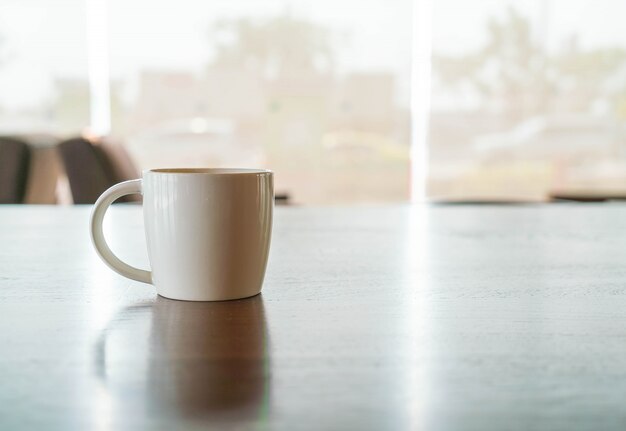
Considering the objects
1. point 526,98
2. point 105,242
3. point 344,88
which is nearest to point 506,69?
point 526,98

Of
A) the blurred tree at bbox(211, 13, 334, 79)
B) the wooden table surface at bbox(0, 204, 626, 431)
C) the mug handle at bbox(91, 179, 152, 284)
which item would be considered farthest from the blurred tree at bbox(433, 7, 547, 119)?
the mug handle at bbox(91, 179, 152, 284)

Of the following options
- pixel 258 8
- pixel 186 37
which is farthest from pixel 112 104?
pixel 258 8

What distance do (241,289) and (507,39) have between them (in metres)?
4.25

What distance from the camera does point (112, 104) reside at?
4.44 m

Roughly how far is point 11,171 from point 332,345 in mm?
2098

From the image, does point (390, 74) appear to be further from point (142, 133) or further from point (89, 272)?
point (89, 272)

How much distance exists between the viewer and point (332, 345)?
38 centimetres

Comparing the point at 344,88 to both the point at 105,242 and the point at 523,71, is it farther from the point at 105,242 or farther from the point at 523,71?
the point at 105,242

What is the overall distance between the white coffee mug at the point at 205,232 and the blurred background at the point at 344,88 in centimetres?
394

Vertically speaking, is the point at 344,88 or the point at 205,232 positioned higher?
the point at 344,88

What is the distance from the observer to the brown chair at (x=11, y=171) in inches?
86.9

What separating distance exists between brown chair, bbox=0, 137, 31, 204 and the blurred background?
204cm

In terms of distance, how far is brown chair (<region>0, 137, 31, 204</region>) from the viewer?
2207 mm

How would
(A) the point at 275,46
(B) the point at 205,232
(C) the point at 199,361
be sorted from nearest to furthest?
1. (C) the point at 199,361
2. (B) the point at 205,232
3. (A) the point at 275,46
